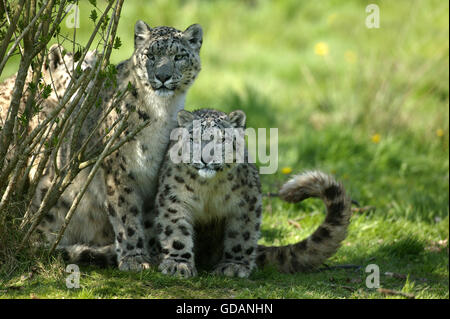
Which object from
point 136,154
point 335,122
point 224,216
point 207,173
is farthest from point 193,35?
point 335,122

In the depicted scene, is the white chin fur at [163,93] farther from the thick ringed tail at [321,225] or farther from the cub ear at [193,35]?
the thick ringed tail at [321,225]

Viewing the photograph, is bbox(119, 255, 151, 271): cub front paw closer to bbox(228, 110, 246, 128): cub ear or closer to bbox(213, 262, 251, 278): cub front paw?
bbox(213, 262, 251, 278): cub front paw

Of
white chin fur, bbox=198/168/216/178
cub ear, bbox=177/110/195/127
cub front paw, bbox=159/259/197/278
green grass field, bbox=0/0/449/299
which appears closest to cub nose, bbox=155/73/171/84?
cub ear, bbox=177/110/195/127

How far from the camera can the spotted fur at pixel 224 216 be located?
20.6 ft

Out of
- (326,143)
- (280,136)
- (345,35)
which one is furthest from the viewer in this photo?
(345,35)

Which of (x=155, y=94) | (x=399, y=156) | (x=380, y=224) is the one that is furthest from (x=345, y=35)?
(x=155, y=94)

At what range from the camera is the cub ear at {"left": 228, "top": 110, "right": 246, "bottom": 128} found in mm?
6332

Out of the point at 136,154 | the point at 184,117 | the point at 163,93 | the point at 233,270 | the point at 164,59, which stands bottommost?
the point at 233,270

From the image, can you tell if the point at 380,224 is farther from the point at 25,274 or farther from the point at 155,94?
the point at 25,274

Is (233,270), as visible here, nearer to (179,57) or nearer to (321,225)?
(321,225)

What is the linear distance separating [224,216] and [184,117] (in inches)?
38.4

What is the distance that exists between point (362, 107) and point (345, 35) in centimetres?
395

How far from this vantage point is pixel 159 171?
21.8 ft

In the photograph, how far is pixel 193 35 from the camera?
22.5 feet
